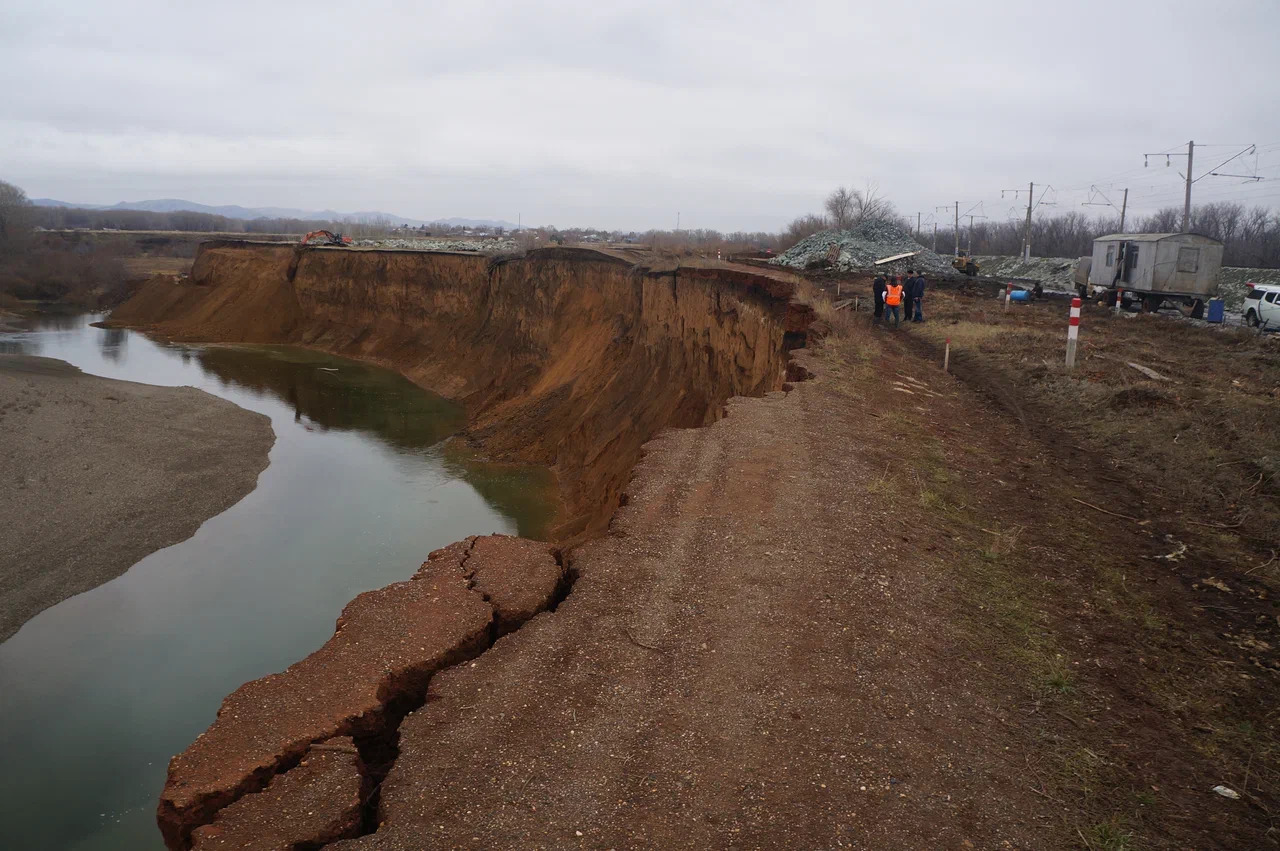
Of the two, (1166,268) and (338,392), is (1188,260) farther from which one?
(338,392)

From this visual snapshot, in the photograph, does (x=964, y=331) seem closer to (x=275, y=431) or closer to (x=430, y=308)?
(x=275, y=431)

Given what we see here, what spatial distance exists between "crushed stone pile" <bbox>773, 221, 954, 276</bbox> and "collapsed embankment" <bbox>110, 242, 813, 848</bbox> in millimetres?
13981

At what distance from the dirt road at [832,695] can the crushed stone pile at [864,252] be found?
105 feet

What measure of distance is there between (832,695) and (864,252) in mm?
38577

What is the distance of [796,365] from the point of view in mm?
14281

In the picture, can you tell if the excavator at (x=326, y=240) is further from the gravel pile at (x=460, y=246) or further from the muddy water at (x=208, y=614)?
the muddy water at (x=208, y=614)

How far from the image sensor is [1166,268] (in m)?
27.6

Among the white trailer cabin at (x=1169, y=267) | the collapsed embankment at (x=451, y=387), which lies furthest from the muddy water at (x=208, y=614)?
the white trailer cabin at (x=1169, y=267)

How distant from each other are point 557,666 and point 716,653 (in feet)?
3.33

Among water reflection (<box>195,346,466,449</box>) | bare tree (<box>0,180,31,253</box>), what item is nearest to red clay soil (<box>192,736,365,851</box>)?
water reflection (<box>195,346,466,449</box>)

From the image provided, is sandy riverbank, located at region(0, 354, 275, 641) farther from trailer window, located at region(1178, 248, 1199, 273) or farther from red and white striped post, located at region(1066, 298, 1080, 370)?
trailer window, located at region(1178, 248, 1199, 273)

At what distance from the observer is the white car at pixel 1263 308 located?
23109mm

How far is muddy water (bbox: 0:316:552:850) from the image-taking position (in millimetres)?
8188

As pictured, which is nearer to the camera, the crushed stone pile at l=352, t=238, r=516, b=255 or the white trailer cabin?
the white trailer cabin
